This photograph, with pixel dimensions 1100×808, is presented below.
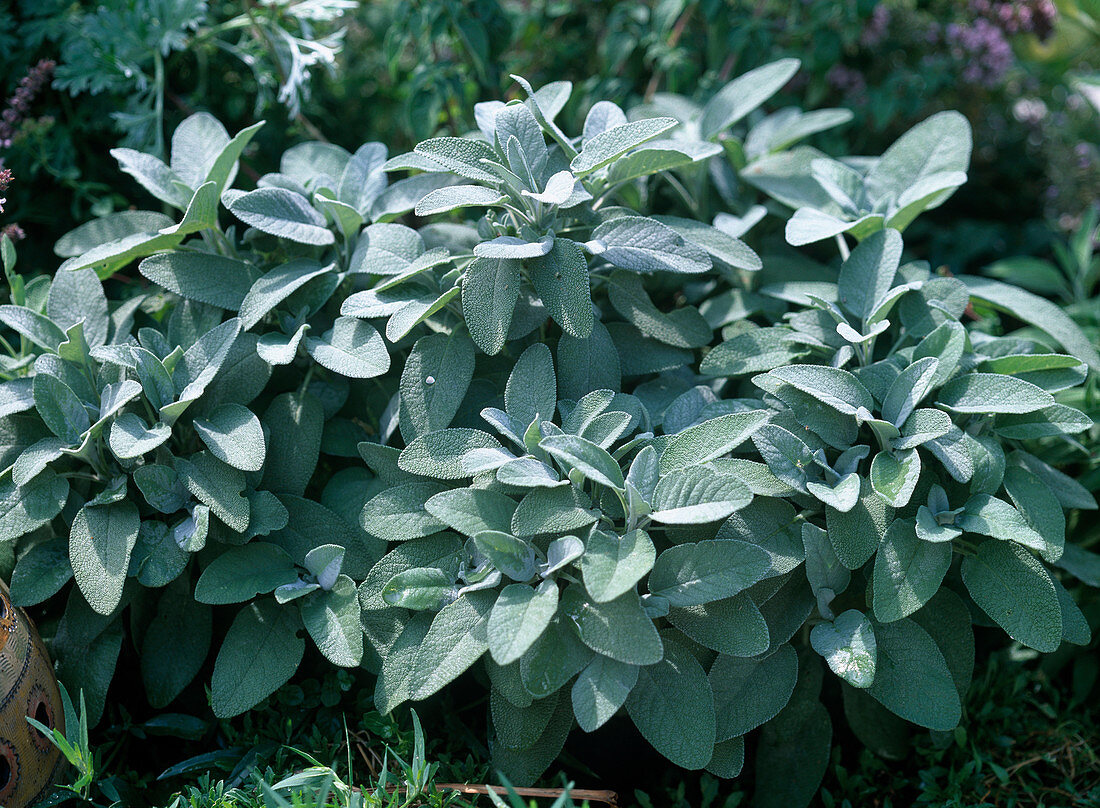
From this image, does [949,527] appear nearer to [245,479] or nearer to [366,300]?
[366,300]

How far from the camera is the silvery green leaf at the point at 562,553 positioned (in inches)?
40.1

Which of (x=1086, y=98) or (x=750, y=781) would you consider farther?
(x=1086, y=98)

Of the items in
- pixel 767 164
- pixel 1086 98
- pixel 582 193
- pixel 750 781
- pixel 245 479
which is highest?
pixel 582 193

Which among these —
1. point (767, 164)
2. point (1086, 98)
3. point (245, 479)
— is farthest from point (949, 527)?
point (1086, 98)

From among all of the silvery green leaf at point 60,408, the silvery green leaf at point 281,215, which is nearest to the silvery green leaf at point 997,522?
the silvery green leaf at point 281,215

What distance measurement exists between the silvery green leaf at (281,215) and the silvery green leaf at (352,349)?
0.13 meters

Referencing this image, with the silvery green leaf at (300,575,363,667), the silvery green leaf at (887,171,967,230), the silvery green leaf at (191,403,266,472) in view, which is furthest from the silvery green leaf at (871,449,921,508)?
the silvery green leaf at (191,403,266,472)

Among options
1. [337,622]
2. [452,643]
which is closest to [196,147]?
[337,622]

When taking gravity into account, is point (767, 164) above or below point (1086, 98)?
above

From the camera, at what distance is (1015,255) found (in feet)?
7.74

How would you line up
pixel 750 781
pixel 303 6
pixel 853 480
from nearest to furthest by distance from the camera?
pixel 853 480 → pixel 750 781 → pixel 303 6

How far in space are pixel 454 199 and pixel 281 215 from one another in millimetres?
287

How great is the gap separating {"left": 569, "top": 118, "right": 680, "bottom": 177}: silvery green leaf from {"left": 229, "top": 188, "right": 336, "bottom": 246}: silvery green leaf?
39cm

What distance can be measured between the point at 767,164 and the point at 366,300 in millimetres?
818
